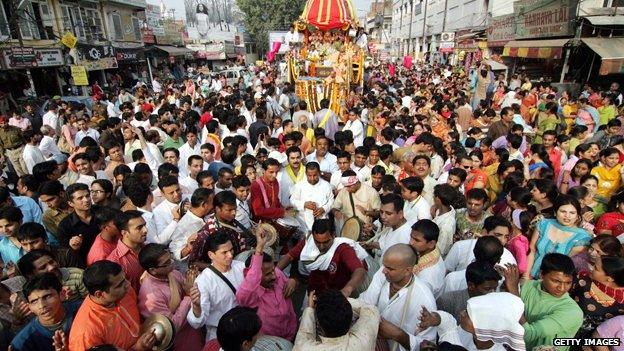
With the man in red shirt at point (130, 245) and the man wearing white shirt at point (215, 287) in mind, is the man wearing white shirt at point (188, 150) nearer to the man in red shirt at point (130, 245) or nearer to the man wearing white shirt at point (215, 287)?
the man in red shirt at point (130, 245)

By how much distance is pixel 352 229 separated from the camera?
412 centimetres

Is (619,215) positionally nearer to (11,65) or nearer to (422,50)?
(11,65)

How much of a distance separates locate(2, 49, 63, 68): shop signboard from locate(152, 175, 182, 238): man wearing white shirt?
14.1 m

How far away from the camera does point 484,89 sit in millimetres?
12578

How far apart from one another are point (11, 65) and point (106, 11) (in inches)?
401

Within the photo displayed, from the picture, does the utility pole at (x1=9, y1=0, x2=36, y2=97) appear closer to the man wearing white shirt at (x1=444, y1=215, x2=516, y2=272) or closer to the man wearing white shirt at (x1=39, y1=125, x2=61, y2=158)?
the man wearing white shirt at (x1=39, y1=125, x2=61, y2=158)

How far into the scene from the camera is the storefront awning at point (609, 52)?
36.9 ft

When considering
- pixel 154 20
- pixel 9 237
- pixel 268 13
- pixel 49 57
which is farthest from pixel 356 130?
pixel 268 13

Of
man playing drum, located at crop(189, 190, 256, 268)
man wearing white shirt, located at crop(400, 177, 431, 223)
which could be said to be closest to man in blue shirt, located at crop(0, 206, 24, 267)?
man playing drum, located at crop(189, 190, 256, 268)

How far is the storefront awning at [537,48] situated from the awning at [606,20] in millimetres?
999

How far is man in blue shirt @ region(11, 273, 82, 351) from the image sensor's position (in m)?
2.37

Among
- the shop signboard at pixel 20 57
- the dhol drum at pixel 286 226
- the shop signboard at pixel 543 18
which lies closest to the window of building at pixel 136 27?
the shop signboard at pixel 20 57

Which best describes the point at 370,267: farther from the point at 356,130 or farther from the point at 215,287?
the point at 356,130

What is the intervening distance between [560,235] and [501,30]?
19986 millimetres
